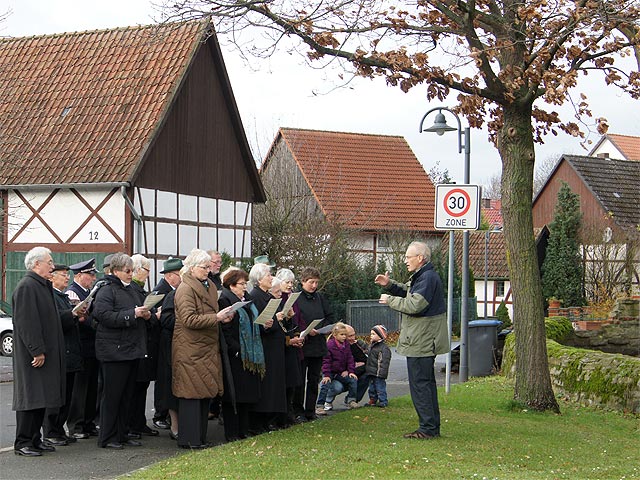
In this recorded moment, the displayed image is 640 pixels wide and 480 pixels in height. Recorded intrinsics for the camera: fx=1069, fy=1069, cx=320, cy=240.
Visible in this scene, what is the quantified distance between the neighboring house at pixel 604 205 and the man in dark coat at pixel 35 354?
1291 inches

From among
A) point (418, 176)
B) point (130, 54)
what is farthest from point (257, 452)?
point (418, 176)

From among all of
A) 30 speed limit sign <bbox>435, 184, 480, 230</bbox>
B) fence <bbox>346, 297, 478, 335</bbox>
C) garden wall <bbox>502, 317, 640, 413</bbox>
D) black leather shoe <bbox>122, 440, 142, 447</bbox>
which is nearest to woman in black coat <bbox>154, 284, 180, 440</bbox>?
black leather shoe <bbox>122, 440, 142, 447</bbox>

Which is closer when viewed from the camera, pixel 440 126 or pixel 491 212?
pixel 440 126

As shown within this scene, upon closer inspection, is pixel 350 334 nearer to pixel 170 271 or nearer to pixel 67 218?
pixel 170 271

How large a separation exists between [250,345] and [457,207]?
553 centimetres

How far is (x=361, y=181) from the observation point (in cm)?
4638

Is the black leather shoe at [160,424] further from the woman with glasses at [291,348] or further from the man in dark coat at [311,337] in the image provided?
the man in dark coat at [311,337]

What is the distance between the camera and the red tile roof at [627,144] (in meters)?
77.1

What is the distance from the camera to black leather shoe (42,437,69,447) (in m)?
10.6

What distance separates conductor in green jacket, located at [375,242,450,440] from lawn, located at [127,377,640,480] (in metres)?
0.30

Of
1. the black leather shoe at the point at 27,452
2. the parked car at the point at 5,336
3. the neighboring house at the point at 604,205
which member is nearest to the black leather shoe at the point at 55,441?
the black leather shoe at the point at 27,452

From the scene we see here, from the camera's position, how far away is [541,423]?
12.8 metres

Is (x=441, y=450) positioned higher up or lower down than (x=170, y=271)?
lower down

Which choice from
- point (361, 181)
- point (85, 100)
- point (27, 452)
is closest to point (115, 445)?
point (27, 452)
